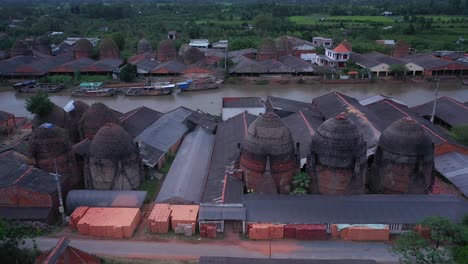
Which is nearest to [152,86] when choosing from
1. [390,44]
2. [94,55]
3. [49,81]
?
[49,81]

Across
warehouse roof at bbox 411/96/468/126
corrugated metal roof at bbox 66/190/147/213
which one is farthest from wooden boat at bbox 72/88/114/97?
warehouse roof at bbox 411/96/468/126

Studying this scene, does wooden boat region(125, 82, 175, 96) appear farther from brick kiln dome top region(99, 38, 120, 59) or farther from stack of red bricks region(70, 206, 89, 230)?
stack of red bricks region(70, 206, 89, 230)

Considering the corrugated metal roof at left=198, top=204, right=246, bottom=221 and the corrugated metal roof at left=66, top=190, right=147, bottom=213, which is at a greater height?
the corrugated metal roof at left=198, top=204, right=246, bottom=221

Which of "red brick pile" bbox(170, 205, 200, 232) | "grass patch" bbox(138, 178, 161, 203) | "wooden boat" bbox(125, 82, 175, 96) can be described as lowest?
"grass patch" bbox(138, 178, 161, 203)

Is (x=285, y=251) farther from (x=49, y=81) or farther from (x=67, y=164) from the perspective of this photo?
(x=49, y=81)

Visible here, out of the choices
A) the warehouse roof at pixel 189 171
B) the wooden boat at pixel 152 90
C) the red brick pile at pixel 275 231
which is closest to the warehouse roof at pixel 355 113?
the red brick pile at pixel 275 231

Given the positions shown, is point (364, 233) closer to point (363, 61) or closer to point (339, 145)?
point (339, 145)

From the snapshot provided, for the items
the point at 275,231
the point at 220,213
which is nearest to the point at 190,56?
the point at 220,213
